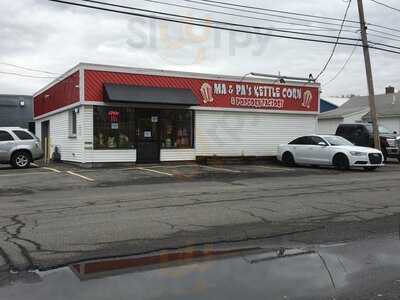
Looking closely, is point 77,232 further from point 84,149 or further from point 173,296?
point 84,149

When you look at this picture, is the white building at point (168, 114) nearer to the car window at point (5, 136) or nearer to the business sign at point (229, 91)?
the business sign at point (229, 91)

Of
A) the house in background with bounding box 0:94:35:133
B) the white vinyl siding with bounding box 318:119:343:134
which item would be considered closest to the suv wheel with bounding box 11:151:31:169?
the house in background with bounding box 0:94:35:133

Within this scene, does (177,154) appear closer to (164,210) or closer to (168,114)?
(168,114)

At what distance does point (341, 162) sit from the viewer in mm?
20969

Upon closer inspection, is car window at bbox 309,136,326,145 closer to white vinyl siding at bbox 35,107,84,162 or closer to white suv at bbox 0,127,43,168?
white vinyl siding at bbox 35,107,84,162

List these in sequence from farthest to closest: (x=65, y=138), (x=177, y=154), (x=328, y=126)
Result: (x=328, y=126)
(x=65, y=138)
(x=177, y=154)

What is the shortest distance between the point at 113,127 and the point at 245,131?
22.5 feet

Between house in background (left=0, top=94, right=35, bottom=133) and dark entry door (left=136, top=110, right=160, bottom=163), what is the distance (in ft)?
68.4

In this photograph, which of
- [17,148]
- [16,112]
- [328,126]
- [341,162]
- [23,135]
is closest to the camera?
[341,162]

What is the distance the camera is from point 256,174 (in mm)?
18953

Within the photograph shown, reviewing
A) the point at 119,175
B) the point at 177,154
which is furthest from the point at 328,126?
the point at 119,175

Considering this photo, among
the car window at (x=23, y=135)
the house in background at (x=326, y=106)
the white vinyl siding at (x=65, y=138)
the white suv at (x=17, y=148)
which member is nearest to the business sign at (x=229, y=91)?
the white vinyl siding at (x=65, y=138)

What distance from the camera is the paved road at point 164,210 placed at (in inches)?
294

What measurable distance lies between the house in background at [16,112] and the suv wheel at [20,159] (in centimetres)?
1996
